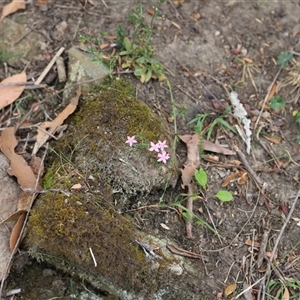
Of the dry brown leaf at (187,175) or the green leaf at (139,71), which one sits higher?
the green leaf at (139,71)

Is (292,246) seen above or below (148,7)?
below

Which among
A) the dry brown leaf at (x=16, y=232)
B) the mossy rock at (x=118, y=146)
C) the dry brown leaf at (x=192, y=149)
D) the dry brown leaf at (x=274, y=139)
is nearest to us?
the dry brown leaf at (x=16, y=232)

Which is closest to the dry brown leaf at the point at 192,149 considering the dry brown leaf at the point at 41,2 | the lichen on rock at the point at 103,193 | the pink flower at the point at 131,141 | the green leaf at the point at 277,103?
the lichen on rock at the point at 103,193

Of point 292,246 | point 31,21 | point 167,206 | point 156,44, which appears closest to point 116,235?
point 167,206

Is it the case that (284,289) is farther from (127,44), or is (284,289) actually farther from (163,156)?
(127,44)

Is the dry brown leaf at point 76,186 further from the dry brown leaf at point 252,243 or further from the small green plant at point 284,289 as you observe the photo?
the small green plant at point 284,289

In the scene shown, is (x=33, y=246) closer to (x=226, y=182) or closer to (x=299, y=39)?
(x=226, y=182)

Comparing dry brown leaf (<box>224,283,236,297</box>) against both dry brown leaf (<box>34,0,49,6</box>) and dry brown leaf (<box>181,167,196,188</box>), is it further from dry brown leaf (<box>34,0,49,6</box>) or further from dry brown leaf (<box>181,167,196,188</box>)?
dry brown leaf (<box>34,0,49,6</box>)
